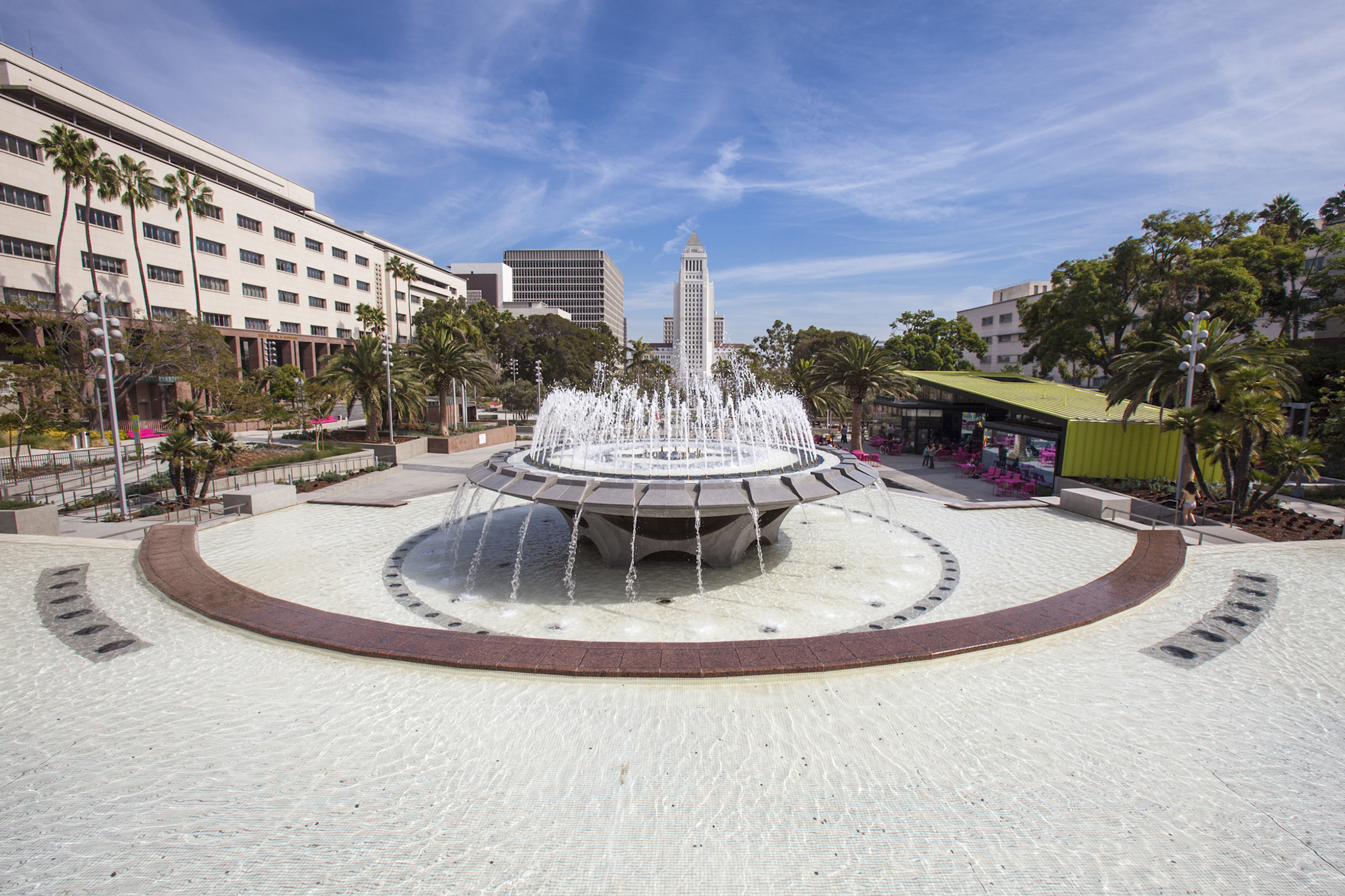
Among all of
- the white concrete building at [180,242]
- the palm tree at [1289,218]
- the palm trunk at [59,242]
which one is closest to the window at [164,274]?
the white concrete building at [180,242]

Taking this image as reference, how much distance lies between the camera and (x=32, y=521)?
14.0 m

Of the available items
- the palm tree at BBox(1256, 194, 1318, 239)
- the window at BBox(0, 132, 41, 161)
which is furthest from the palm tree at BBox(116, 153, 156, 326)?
the palm tree at BBox(1256, 194, 1318, 239)

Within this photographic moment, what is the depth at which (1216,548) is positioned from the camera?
12.3m

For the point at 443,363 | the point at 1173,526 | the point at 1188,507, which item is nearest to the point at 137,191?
the point at 443,363

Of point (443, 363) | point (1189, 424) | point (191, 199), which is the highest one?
point (191, 199)

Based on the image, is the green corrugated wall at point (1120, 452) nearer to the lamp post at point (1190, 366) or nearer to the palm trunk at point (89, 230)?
the lamp post at point (1190, 366)

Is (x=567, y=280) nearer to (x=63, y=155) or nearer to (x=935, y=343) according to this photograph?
(x=935, y=343)

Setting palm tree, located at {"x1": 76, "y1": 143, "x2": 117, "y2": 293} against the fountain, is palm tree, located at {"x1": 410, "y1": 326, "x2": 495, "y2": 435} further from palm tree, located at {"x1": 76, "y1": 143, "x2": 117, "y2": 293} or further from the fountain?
the fountain

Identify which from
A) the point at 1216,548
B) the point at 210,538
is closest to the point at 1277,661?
the point at 1216,548

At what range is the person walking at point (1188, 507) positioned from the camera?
15.4 meters

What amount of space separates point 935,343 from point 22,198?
2948 inches

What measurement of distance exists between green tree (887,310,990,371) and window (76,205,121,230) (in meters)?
65.5

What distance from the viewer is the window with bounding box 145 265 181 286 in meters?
39.8

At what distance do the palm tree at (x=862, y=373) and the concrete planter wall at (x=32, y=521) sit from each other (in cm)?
3143
